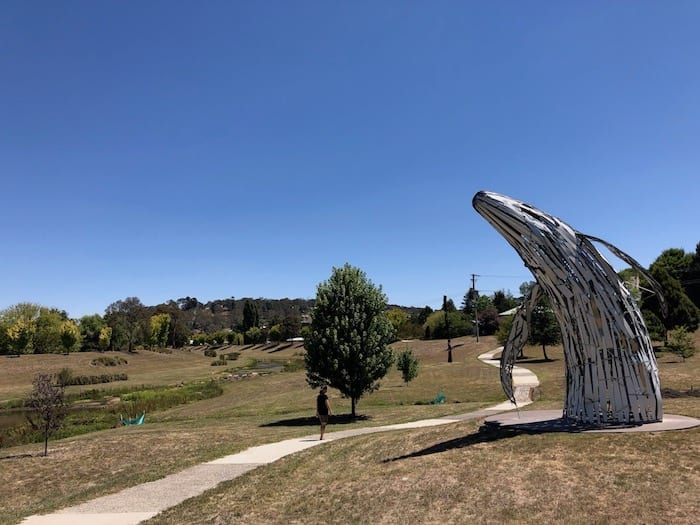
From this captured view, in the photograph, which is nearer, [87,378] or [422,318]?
[87,378]

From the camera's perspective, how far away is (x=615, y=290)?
12750mm

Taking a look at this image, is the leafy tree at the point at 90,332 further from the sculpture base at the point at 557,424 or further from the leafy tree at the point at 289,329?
the sculpture base at the point at 557,424

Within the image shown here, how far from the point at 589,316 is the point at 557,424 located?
2.89 metres

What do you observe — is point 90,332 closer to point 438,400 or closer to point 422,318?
point 422,318

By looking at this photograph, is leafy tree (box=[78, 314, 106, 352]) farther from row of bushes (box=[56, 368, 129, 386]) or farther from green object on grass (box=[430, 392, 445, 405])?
green object on grass (box=[430, 392, 445, 405])

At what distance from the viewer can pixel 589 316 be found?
42.6 ft

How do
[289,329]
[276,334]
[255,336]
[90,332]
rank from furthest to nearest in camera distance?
[255,336], [276,334], [289,329], [90,332]

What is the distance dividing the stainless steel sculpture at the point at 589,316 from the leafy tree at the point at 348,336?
1082 cm

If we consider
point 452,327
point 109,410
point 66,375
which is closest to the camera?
point 109,410

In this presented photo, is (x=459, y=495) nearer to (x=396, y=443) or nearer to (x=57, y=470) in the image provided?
(x=396, y=443)

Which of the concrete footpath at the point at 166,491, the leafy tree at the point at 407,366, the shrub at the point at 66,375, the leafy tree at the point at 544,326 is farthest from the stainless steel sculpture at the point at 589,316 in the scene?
the shrub at the point at 66,375

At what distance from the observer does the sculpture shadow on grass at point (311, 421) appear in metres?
22.6

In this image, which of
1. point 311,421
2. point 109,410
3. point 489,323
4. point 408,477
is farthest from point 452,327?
point 408,477

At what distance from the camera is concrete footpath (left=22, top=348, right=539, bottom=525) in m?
9.91
